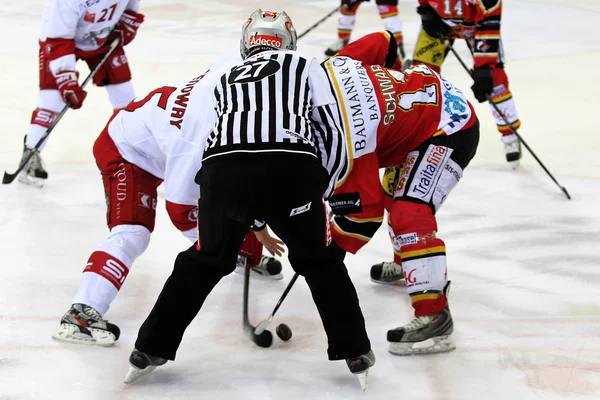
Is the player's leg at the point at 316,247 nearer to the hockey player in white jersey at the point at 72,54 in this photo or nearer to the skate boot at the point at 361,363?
the skate boot at the point at 361,363

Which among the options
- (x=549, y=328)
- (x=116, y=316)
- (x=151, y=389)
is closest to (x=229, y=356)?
(x=151, y=389)

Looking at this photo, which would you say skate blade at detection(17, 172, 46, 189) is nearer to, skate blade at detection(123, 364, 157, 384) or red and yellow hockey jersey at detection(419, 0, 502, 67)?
skate blade at detection(123, 364, 157, 384)

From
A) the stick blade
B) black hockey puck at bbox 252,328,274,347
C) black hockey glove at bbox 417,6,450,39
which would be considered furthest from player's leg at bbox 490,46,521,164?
the stick blade

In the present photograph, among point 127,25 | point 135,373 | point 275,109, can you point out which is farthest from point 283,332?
point 127,25

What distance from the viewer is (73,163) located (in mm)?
4258

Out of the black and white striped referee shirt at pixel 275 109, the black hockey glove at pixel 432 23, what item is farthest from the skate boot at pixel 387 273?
the black hockey glove at pixel 432 23

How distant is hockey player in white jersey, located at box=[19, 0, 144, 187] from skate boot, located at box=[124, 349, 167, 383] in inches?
72.9

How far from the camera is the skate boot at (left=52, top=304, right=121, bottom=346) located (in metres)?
2.50

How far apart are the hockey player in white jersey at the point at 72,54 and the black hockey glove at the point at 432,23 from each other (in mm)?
1344

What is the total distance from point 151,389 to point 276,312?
58 cm

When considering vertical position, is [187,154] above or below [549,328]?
above

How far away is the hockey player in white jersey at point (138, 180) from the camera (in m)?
2.34

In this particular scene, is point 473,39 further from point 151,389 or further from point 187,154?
point 151,389

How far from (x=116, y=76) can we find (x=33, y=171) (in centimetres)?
61
